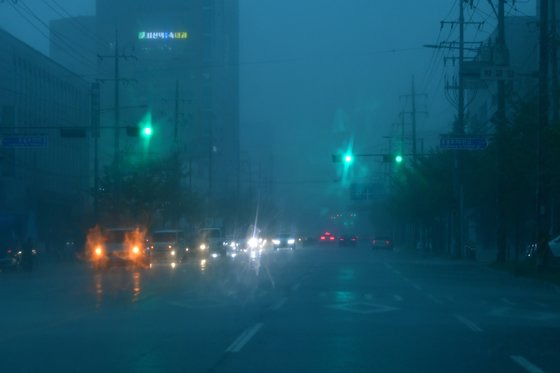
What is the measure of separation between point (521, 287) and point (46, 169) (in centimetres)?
4831

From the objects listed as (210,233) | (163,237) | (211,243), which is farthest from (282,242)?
(163,237)

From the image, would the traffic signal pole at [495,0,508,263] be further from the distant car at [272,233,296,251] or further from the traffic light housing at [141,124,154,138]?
the distant car at [272,233,296,251]

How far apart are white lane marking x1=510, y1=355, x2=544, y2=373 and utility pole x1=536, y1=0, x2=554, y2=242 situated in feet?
74.3

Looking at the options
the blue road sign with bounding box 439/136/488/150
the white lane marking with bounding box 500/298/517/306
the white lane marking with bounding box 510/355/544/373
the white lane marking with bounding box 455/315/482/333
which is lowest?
the white lane marking with bounding box 500/298/517/306

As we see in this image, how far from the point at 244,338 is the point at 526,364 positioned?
497cm

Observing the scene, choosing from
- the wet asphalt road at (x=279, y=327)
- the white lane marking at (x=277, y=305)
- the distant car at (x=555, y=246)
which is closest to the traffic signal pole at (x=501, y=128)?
the distant car at (x=555, y=246)

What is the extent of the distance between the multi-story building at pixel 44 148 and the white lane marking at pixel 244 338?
1615 inches

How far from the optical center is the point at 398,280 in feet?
109

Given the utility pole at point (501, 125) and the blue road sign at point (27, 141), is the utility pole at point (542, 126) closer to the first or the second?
the utility pole at point (501, 125)

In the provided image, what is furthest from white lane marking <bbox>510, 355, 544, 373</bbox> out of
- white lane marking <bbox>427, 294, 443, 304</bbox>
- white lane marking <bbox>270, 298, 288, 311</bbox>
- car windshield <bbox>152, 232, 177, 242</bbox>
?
car windshield <bbox>152, 232, 177, 242</bbox>

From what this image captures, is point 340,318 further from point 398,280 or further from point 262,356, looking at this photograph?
point 398,280

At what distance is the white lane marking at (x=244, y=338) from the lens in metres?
14.5

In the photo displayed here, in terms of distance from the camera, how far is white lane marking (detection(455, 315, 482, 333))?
17225 mm

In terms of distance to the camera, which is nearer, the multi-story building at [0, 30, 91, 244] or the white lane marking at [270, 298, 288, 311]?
the white lane marking at [270, 298, 288, 311]
